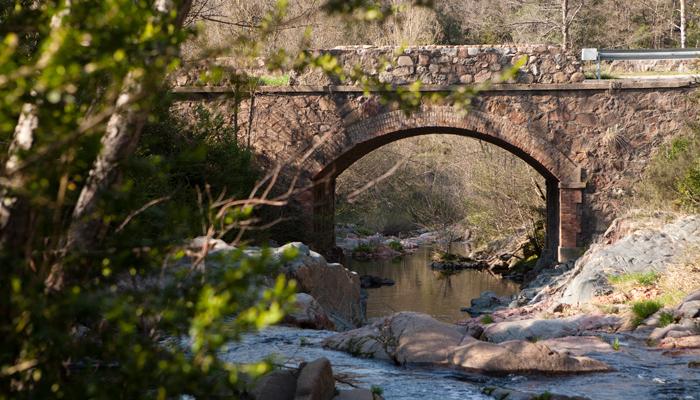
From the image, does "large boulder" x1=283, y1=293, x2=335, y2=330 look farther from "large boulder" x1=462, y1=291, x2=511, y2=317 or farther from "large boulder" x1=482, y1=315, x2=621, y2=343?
"large boulder" x1=462, y1=291, x2=511, y2=317

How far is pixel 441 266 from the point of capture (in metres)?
21.0

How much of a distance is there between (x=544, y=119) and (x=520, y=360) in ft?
28.6

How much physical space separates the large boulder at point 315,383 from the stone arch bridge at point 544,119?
9.56 m

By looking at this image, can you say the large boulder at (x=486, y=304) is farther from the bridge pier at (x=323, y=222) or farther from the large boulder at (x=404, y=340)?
the large boulder at (x=404, y=340)

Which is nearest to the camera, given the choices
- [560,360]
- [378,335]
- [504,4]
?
[560,360]

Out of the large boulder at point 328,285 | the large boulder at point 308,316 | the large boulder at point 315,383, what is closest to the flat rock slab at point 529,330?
the large boulder at point 308,316

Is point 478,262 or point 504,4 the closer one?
point 478,262

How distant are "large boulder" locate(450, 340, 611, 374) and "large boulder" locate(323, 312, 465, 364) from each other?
21 cm

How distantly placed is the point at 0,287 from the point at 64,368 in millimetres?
542

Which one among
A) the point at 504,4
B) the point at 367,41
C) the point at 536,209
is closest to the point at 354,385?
the point at 536,209

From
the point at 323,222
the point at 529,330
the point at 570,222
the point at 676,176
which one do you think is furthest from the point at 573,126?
the point at 529,330

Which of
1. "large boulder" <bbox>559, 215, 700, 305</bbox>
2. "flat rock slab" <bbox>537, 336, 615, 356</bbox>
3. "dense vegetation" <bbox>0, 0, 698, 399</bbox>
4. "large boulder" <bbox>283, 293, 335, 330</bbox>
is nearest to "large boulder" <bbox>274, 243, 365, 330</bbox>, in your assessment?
"large boulder" <bbox>283, 293, 335, 330</bbox>

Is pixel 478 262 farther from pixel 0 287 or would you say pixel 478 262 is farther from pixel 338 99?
pixel 0 287

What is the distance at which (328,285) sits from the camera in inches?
467
